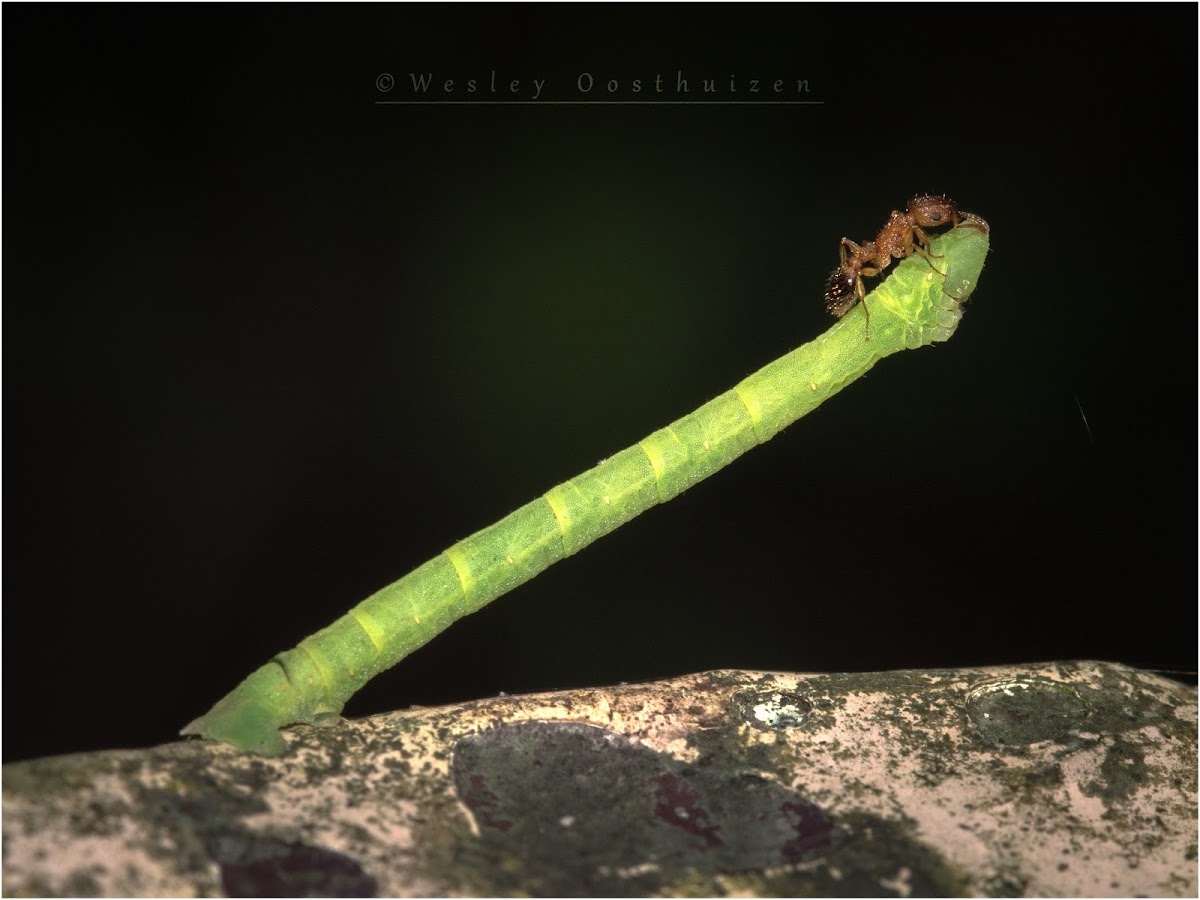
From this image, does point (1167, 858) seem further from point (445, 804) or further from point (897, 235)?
point (897, 235)

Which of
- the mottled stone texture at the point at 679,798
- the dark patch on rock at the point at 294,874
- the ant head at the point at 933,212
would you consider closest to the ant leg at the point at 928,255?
the ant head at the point at 933,212

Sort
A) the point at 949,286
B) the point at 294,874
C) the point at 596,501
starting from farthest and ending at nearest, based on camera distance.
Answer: the point at 949,286 < the point at 596,501 < the point at 294,874

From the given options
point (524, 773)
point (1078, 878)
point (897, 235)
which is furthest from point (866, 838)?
point (897, 235)

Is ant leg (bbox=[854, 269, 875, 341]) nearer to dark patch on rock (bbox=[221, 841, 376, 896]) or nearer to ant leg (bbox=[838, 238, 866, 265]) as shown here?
ant leg (bbox=[838, 238, 866, 265])

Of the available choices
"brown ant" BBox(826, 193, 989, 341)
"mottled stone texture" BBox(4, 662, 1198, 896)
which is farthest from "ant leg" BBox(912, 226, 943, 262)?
"mottled stone texture" BBox(4, 662, 1198, 896)

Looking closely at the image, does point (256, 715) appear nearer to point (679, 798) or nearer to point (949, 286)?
point (679, 798)

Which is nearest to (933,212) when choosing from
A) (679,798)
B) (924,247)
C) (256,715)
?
(924,247)
